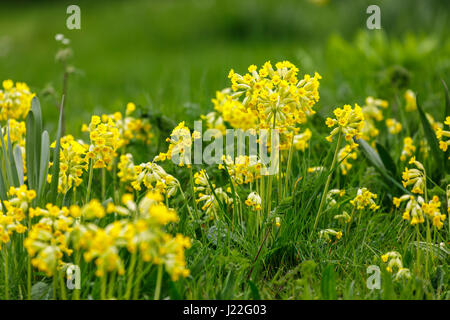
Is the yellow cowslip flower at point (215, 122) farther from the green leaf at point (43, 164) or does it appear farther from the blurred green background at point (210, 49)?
the green leaf at point (43, 164)

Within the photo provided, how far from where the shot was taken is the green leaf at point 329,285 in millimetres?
1764

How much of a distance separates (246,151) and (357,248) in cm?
74

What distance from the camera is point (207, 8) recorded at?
8141 mm

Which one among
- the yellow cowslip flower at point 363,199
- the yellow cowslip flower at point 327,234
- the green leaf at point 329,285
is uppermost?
the yellow cowslip flower at point 363,199

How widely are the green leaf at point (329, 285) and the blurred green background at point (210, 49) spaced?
1136mm

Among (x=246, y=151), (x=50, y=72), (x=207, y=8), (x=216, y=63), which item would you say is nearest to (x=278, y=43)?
(x=207, y=8)

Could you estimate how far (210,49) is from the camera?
23.7 feet

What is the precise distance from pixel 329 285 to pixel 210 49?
578cm

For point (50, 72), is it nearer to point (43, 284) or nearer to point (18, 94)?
point (18, 94)

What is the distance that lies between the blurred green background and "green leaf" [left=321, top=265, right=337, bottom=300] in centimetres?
114

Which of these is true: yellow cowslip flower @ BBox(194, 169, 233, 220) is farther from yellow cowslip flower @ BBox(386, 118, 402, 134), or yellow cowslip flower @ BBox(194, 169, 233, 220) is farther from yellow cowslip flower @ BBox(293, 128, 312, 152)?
yellow cowslip flower @ BBox(386, 118, 402, 134)

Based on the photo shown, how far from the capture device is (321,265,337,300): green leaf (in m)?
1.76

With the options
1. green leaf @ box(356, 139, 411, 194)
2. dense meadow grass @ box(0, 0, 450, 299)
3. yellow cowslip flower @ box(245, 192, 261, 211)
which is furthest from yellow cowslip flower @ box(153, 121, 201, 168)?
green leaf @ box(356, 139, 411, 194)

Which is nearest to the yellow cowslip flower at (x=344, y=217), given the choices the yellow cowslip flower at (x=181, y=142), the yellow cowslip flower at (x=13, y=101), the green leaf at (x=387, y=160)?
the green leaf at (x=387, y=160)
